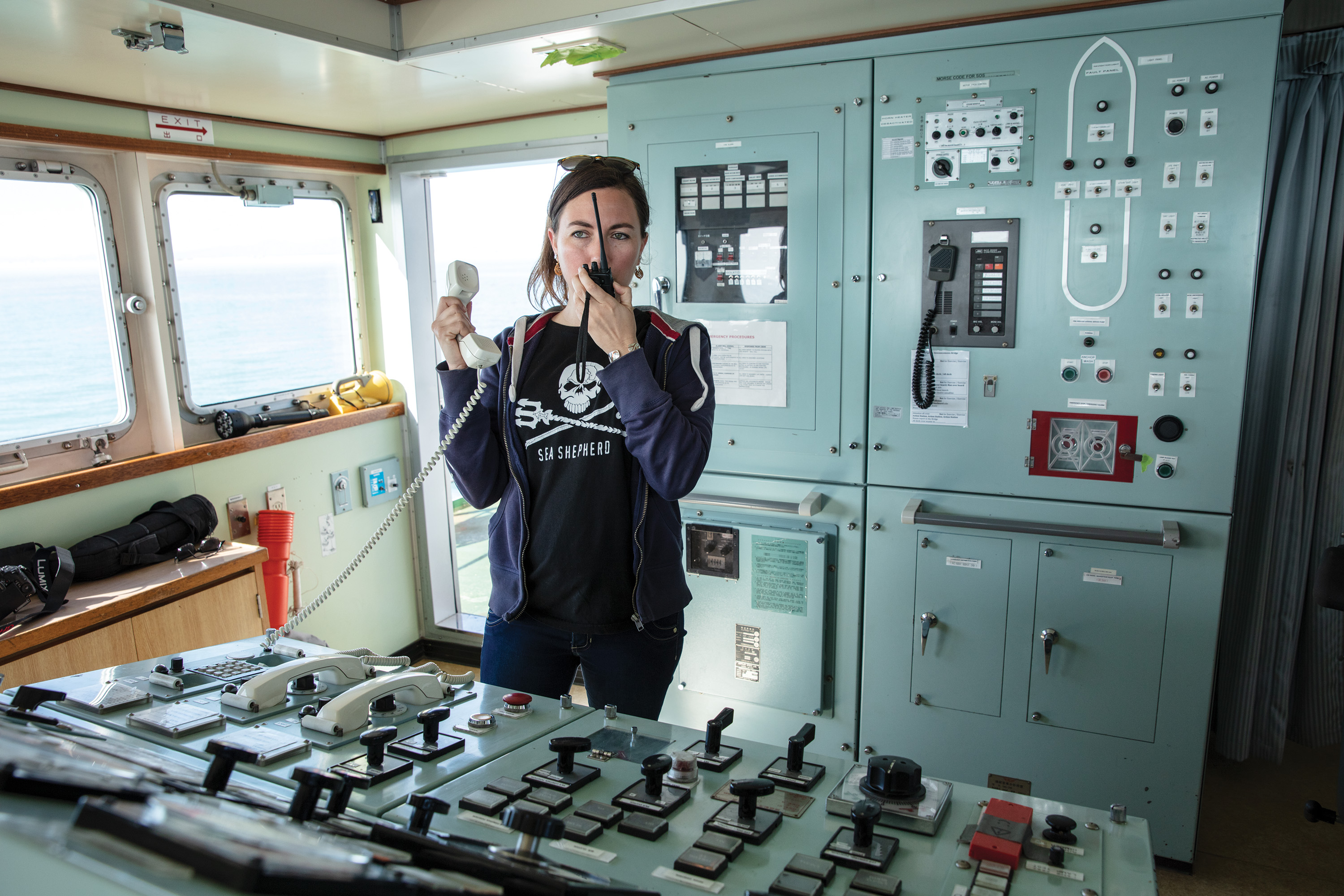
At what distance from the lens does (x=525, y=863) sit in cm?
99

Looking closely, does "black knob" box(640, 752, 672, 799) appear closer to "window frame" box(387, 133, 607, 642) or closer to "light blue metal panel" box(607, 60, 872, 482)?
"light blue metal panel" box(607, 60, 872, 482)

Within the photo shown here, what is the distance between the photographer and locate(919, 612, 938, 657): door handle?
9.20ft

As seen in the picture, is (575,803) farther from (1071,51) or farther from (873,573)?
(1071,51)

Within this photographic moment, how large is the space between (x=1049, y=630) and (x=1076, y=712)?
27 cm

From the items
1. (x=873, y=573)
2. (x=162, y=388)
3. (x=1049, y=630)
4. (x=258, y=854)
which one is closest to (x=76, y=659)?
(x=162, y=388)

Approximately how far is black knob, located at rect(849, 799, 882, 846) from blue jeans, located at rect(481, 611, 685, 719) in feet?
2.44

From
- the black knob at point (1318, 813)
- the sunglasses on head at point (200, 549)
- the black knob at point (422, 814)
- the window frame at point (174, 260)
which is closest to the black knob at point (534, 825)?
the black knob at point (422, 814)

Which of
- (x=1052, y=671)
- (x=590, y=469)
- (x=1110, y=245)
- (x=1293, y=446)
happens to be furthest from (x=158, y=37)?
(x=1293, y=446)

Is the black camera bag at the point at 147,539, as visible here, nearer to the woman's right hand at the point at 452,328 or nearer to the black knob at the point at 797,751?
the woman's right hand at the point at 452,328

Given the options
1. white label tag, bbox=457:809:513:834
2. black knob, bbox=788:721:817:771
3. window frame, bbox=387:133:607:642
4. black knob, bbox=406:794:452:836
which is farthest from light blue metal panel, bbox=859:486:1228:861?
window frame, bbox=387:133:607:642

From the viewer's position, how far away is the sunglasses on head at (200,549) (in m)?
3.13

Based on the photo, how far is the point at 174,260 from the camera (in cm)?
351

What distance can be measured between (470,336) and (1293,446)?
109 inches

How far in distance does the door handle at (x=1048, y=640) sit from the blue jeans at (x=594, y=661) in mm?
1350
